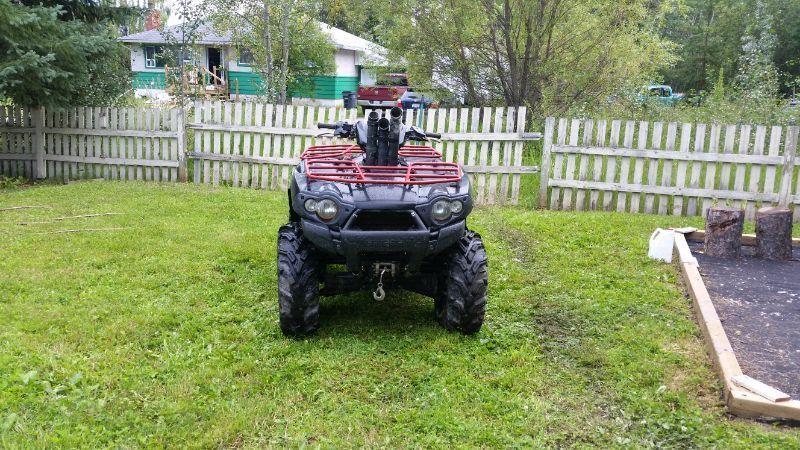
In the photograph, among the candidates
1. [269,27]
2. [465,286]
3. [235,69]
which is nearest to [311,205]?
[465,286]

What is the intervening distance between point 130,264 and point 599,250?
185 inches

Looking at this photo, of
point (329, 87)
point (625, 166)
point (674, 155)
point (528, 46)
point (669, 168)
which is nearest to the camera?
point (674, 155)

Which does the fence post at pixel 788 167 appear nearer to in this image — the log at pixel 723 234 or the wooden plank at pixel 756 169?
the wooden plank at pixel 756 169

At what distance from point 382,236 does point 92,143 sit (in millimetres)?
9059

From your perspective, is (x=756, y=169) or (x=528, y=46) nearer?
(x=756, y=169)

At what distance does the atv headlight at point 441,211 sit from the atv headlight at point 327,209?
2.02 ft

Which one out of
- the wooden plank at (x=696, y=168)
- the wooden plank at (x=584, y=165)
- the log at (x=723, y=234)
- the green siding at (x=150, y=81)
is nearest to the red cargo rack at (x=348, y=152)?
the log at (x=723, y=234)

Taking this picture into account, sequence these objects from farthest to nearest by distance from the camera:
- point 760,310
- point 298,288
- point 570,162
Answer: point 570,162 → point 760,310 → point 298,288

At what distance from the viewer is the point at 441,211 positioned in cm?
420

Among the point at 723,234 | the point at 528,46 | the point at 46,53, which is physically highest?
the point at 528,46

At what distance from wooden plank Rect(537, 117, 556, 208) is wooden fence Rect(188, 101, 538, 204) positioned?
9.5 inches

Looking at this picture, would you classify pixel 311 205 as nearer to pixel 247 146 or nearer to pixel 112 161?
pixel 247 146

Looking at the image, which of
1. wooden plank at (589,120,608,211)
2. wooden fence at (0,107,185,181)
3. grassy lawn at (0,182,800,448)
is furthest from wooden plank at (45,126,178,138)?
wooden plank at (589,120,608,211)

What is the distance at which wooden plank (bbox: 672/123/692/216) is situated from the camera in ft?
28.5
